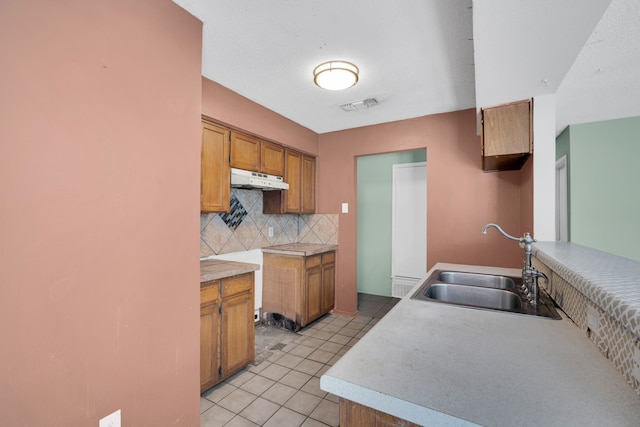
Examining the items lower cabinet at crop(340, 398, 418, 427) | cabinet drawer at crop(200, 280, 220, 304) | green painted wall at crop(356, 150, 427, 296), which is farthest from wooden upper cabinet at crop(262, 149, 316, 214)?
lower cabinet at crop(340, 398, 418, 427)

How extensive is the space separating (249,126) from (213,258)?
131 centimetres

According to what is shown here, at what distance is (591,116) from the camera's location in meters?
2.99

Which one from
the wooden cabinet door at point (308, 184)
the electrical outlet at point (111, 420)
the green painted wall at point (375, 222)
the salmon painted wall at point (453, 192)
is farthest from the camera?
the green painted wall at point (375, 222)

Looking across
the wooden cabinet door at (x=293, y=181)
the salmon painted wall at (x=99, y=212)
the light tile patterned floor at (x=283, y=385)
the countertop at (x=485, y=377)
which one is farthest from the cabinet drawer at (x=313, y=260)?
the countertop at (x=485, y=377)

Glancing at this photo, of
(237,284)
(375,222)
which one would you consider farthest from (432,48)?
(375,222)

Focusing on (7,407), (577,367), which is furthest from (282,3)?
(7,407)

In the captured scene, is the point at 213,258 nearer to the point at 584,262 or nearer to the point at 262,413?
the point at 262,413

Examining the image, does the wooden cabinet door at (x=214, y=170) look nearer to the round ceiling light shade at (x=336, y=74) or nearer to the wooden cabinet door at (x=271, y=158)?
the wooden cabinet door at (x=271, y=158)

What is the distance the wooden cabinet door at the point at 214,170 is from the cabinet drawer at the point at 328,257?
143 centimetres

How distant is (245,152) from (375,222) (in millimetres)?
2574

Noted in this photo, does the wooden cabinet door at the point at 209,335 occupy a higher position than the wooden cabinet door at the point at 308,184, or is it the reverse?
the wooden cabinet door at the point at 308,184

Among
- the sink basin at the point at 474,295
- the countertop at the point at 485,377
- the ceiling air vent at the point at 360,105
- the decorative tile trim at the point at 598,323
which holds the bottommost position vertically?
the sink basin at the point at 474,295

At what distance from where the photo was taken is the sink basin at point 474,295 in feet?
5.14

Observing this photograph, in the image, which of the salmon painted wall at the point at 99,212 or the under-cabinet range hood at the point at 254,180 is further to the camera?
the under-cabinet range hood at the point at 254,180
